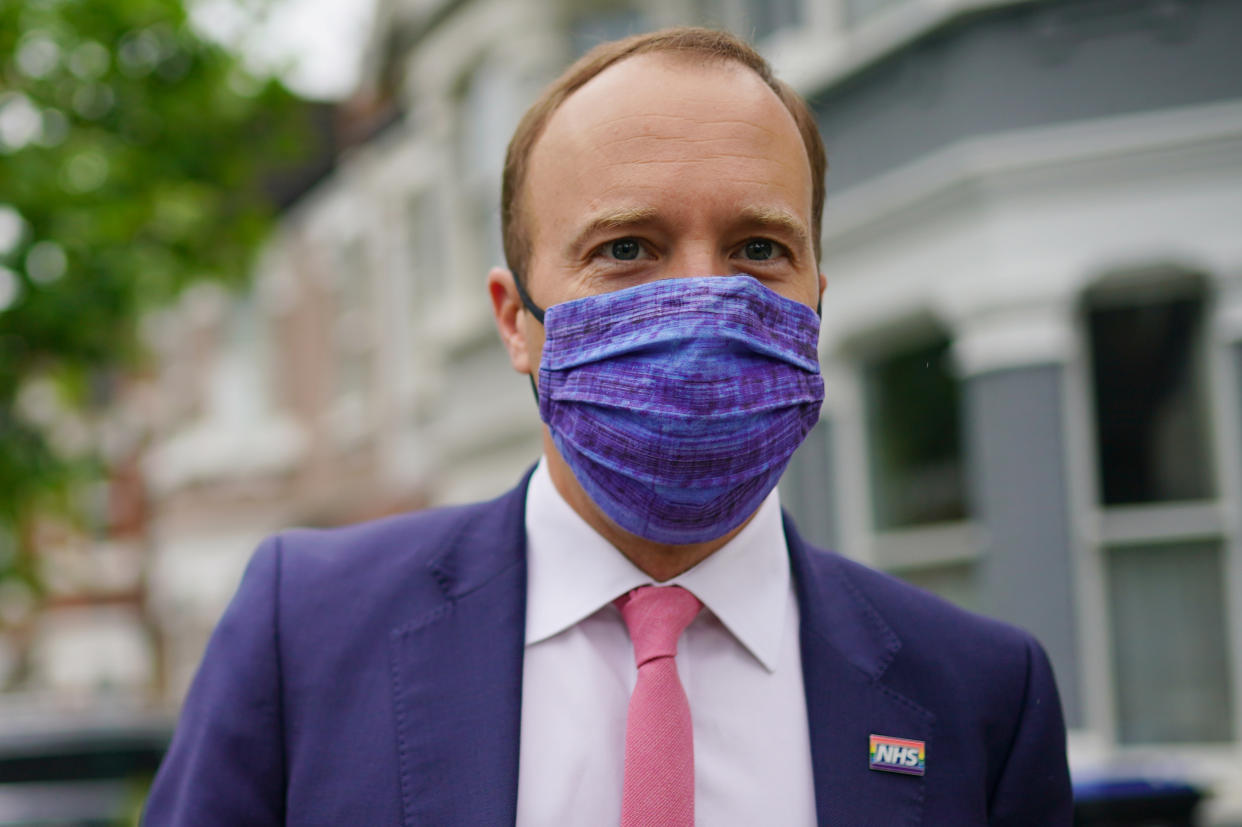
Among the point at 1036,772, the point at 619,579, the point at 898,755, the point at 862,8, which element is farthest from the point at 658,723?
the point at 862,8

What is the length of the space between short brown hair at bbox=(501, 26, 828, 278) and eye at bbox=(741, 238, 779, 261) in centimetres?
15

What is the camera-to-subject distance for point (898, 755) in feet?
6.91

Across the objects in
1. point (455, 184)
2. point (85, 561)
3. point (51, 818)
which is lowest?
point (51, 818)

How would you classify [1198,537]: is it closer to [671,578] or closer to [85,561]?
[671,578]

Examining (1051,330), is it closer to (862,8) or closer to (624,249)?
(862,8)

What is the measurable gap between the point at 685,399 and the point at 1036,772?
850 millimetres

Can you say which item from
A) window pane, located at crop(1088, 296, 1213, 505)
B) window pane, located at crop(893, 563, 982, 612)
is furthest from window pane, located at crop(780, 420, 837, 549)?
window pane, located at crop(1088, 296, 1213, 505)

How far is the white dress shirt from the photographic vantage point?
6.55ft

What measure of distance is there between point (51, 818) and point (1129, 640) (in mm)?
5307

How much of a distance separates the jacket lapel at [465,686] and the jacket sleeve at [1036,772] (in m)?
0.79

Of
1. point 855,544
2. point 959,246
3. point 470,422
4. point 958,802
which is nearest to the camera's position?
point 958,802

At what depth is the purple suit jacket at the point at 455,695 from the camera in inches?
77.6

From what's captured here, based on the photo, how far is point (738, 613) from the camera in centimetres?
213

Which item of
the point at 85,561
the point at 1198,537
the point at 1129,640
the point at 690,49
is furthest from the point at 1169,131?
the point at 85,561
